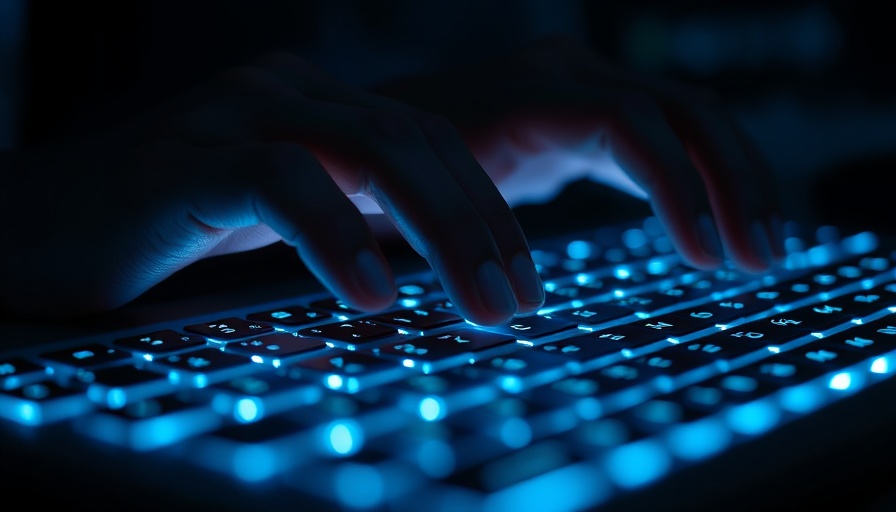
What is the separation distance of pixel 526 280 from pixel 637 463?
29 cm

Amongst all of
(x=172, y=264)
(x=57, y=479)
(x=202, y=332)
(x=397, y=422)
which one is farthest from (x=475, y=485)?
(x=172, y=264)

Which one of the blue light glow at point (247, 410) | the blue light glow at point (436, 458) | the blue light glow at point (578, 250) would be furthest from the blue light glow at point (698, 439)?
the blue light glow at point (578, 250)

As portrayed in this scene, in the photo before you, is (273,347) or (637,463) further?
(273,347)

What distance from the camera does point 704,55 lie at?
5.17 ft

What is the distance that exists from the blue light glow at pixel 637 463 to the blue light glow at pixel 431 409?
0.32 feet

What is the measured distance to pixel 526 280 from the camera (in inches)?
25.6

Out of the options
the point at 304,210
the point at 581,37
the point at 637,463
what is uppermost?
the point at 581,37

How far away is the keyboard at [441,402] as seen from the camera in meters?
0.35

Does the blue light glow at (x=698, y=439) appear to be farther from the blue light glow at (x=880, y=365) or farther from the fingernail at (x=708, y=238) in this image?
the fingernail at (x=708, y=238)

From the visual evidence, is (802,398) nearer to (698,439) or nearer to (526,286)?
(698,439)

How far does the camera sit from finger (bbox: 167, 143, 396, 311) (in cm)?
59

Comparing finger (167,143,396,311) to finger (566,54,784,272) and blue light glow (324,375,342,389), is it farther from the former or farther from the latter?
finger (566,54,784,272)

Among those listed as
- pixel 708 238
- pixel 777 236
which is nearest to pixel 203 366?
pixel 708 238

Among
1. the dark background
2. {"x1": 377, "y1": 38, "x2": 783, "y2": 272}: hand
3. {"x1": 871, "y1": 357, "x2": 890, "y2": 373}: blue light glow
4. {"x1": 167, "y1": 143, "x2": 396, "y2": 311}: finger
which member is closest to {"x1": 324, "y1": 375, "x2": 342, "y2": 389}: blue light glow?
{"x1": 167, "y1": 143, "x2": 396, "y2": 311}: finger
